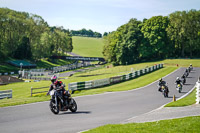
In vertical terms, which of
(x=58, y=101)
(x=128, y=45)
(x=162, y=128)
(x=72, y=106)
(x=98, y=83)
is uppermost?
(x=128, y=45)

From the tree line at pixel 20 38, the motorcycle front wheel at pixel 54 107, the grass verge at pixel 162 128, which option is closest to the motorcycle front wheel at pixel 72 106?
the motorcycle front wheel at pixel 54 107

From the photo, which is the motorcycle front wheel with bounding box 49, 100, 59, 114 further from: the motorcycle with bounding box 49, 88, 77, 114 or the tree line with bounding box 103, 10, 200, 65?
the tree line with bounding box 103, 10, 200, 65

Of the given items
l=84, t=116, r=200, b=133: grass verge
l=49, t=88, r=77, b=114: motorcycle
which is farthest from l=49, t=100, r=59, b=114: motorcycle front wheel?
l=84, t=116, r=200, b=133: grass verge

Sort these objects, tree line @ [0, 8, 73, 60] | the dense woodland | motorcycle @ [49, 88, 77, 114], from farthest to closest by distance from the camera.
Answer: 1. tree line @ [0, 8, 73, 60]
2. the dense woodland
3. motorcycle @ [49, 88, 77, 114]

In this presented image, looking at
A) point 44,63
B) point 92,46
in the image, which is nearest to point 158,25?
point 44,63

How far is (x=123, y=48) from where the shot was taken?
8419cm

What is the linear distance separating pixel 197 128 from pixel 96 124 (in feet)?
15.3

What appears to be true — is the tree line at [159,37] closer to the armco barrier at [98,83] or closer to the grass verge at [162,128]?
the armco barrier at [98,83]

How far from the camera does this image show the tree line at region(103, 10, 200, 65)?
83.1 meters

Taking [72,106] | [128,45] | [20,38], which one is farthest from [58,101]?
[20,38]

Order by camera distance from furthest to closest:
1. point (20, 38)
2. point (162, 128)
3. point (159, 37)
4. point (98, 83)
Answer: point (20, 38) < point (159, 37) < point (98, 83) < point (162, 128)

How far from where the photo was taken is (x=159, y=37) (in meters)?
81.8

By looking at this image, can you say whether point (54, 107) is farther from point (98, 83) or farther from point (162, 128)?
point (98, 83)

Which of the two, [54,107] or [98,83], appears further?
[98,83]
